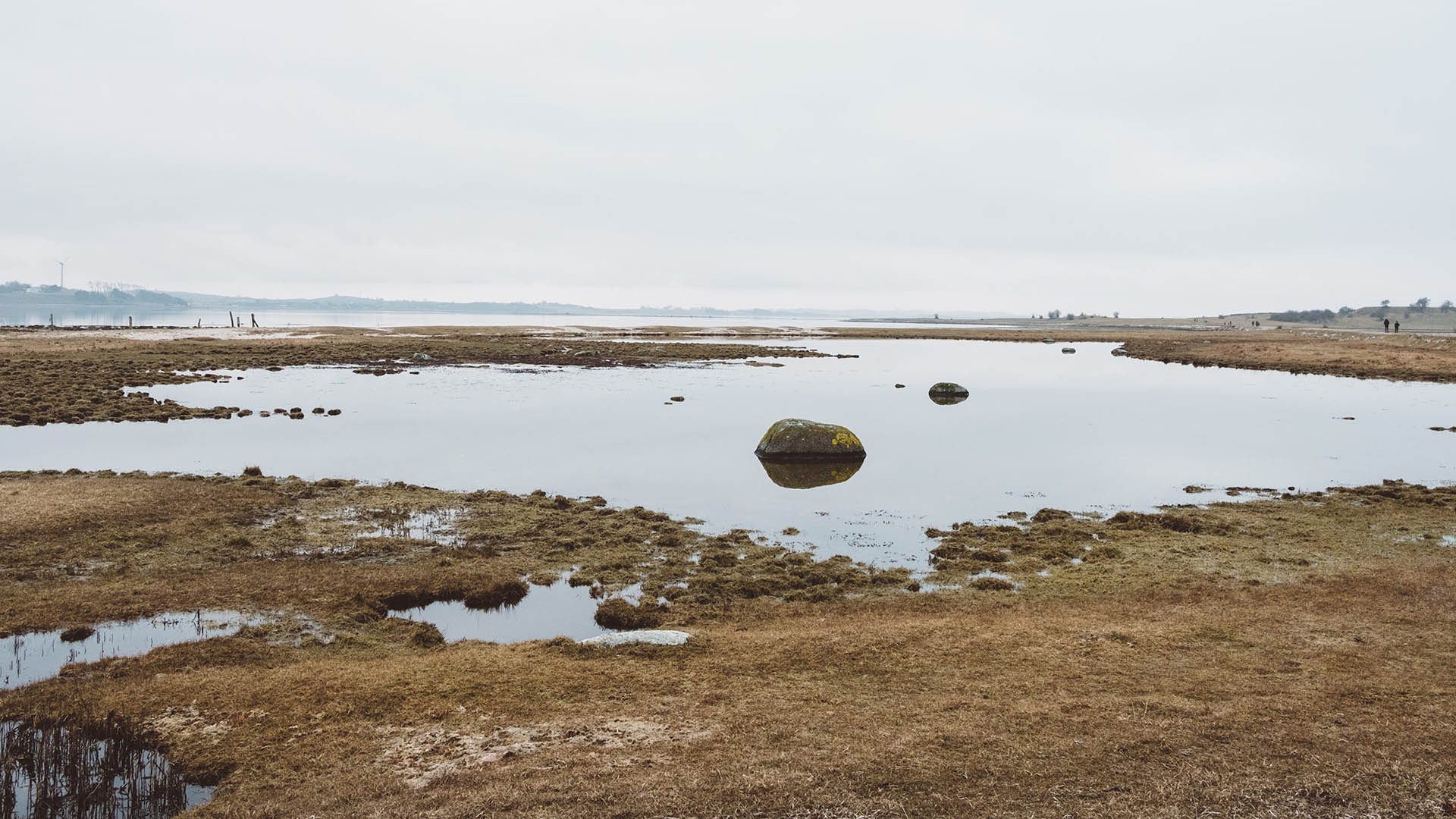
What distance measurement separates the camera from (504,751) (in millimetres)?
8641

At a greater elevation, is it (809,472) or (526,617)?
(809,472)

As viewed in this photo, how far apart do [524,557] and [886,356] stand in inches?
2794

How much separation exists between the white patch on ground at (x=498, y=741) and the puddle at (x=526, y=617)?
10.1 feet

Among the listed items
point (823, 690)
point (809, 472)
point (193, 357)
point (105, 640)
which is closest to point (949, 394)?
point (809, 472)

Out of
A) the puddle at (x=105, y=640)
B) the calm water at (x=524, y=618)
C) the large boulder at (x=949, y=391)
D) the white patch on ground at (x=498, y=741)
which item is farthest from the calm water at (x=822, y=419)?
the puddle at (x=105, y=640)

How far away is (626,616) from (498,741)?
451 cm

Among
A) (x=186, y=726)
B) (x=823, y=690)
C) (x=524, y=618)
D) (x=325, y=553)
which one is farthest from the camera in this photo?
(x=325, y=553)

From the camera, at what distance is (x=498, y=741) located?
891 centimetres

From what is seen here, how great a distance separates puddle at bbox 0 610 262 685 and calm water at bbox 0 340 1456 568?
9.93 meters

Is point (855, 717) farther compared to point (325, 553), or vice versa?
point (325, 553)

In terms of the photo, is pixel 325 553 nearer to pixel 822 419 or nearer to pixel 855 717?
pixel 855 717

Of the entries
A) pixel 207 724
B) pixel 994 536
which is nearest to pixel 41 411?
pixel 207 724

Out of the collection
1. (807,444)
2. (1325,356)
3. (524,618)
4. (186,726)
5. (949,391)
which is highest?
(1325,356)

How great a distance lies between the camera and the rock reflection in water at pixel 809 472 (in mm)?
23672
